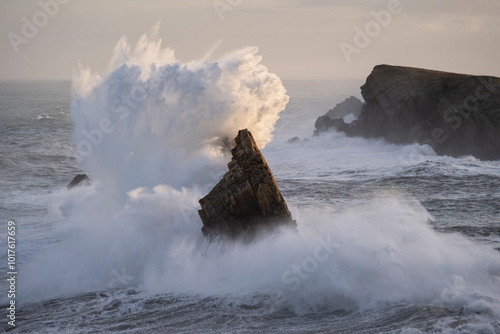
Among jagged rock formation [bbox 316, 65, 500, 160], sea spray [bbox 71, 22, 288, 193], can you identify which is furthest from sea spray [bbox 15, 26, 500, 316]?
jagged rock formation [bbox 316, 65, 500, 160]

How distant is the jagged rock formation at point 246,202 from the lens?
15.8 m

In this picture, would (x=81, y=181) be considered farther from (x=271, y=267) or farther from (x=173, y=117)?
(x=271, y=267)

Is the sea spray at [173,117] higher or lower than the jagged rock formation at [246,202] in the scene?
higher

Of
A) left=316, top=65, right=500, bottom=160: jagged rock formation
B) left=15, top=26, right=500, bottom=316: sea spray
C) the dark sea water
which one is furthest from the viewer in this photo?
left=316, top=65, right=500, bottom=160: jagged rock formation

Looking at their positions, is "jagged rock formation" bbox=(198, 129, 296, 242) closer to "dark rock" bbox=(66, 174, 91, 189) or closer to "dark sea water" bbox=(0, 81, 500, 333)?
"dark sea water" bbox=(0, 81, 500, 333)

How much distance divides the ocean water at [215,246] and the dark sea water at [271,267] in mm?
52

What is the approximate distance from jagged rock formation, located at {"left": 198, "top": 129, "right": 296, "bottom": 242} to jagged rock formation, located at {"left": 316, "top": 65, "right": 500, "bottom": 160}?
2334cm

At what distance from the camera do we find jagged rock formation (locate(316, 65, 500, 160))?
112 ft

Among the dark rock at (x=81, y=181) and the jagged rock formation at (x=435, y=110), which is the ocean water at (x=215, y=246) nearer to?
the dark rock at (x=81, y=181)

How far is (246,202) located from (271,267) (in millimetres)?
2366

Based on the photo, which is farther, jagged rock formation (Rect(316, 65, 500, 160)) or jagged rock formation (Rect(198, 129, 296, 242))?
jagged rock formation (Rect(316, 65, 500, 160))

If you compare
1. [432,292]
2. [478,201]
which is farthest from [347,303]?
[478,201]

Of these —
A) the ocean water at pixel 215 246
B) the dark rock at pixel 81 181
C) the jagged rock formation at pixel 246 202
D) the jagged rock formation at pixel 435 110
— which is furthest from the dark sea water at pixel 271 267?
the jagged rock formation at pixel 435 110

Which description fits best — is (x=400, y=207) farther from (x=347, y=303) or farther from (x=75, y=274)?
(x=75, y=274)
